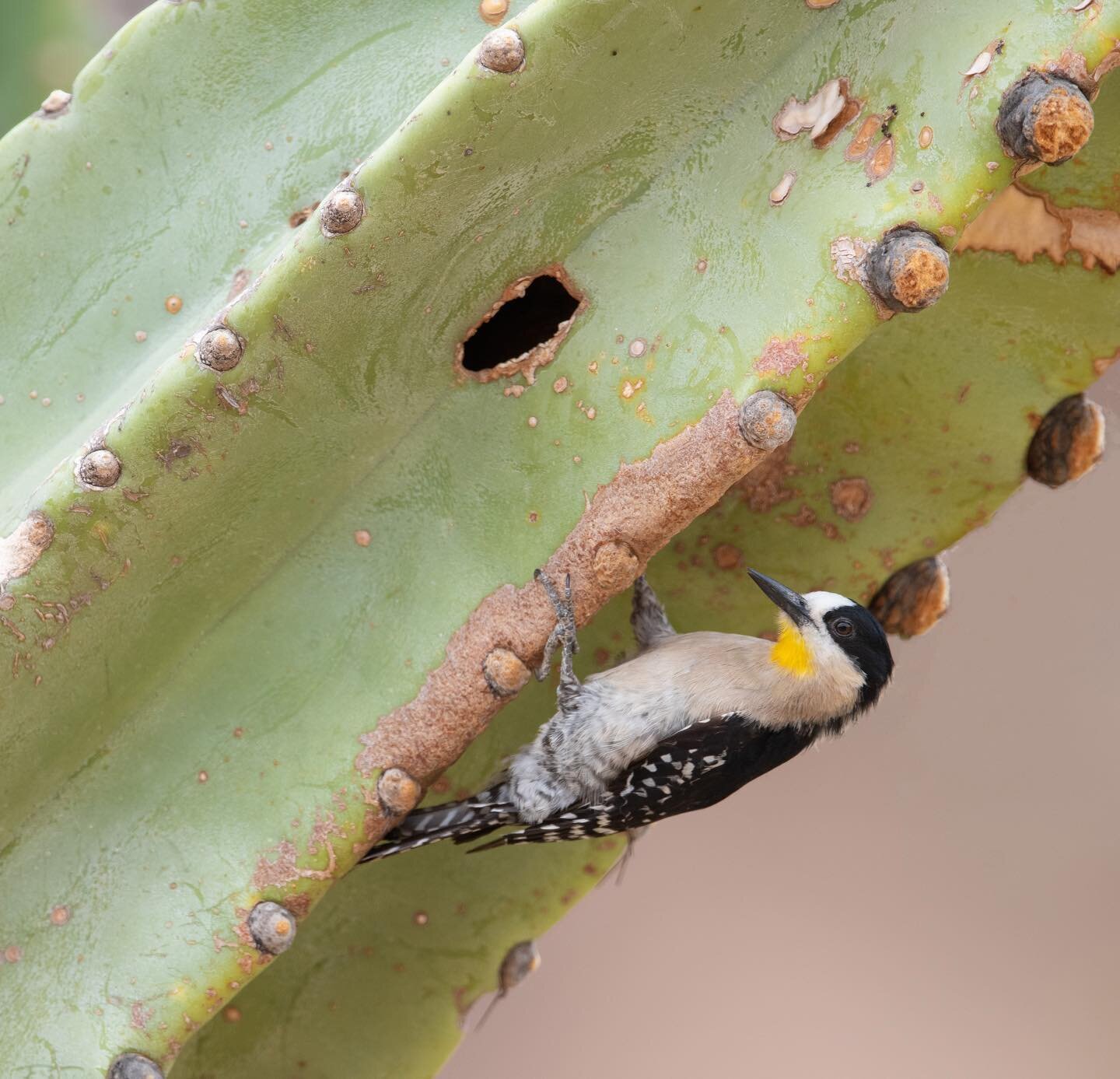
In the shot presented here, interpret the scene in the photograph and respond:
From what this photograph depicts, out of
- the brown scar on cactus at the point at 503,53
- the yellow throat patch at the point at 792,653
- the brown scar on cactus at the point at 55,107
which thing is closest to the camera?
the brown scar on cactus at the point at 503,53

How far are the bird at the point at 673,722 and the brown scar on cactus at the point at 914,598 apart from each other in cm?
6

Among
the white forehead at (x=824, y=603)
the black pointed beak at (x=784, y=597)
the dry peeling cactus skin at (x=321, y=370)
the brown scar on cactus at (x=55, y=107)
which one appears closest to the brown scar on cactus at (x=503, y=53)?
the dry peeling cactus skin at (x=321, y=370)

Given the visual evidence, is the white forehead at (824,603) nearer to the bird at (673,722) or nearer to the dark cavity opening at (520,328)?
the bird at (673,722)

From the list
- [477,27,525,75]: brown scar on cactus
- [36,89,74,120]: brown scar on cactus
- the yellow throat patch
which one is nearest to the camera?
[477,27,525,75]: brown scar on cactus

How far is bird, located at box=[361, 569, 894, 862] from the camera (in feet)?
5.78

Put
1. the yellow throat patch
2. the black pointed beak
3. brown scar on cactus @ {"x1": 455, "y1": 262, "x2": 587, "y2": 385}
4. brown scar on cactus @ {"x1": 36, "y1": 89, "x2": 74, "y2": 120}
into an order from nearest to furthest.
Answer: brown scar on cactus @ {"x1": 455, "y1": 262, "x2": 587, "y2": 385} < brown scar on cactus @ {"x1": 36, "y1": 89, "x2": 74, "y2": 120} < the black pointed beak < the yellow throat patch

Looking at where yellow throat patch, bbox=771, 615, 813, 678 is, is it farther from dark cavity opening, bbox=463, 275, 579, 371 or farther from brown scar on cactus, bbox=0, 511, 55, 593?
brown scar on cactus, bbox=0, 511, 55, 593

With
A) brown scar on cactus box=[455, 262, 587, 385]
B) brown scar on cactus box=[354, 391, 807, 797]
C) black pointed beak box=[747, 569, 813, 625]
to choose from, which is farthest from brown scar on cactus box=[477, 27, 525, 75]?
black pointed beak box=[747, 569, 813, 625]

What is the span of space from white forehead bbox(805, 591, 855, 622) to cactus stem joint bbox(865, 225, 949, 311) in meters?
0.63

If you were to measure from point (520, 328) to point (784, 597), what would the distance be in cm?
56

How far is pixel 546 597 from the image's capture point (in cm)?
139

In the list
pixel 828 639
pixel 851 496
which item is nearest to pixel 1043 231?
pixel 851 496

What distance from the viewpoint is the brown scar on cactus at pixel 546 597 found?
132 cm

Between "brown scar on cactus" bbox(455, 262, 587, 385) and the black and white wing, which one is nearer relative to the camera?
"brown scar on cactus" bbox(455, 262, 587, 385)
